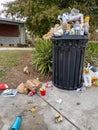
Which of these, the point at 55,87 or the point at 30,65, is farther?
the point at 30,65

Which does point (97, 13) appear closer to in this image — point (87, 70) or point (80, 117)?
point (87, 70)

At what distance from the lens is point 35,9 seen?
6.79m

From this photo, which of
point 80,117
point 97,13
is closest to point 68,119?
point 80,117

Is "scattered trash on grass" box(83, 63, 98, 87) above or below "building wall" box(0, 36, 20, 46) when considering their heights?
below

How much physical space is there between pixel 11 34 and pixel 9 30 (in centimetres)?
42

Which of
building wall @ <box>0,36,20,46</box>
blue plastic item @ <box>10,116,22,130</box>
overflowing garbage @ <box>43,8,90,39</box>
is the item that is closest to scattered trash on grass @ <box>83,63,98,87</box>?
overflowing garbage @ <box>43,8,90,39</box>

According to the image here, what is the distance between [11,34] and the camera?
1441 centimetres

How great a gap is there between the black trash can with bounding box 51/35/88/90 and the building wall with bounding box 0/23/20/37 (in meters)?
11.7

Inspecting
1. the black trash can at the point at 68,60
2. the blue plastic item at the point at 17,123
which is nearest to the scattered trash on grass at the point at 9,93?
the blue plastic item at the point at 17,123

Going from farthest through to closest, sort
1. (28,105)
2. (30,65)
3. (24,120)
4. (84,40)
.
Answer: (30,65), (84,40), (28,105), (24,120)

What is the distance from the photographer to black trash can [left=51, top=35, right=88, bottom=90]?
2773 mm

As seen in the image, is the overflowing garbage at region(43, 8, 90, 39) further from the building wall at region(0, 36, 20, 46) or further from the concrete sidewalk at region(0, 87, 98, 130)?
the building wall at region(0, 36, 20, 46)

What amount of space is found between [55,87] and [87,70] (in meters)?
0.85

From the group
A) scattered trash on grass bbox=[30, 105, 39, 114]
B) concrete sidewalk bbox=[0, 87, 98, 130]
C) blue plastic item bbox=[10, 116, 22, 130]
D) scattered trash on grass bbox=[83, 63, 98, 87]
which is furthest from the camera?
scattered trash on grass bbox=[83, 63, 98, 87]
